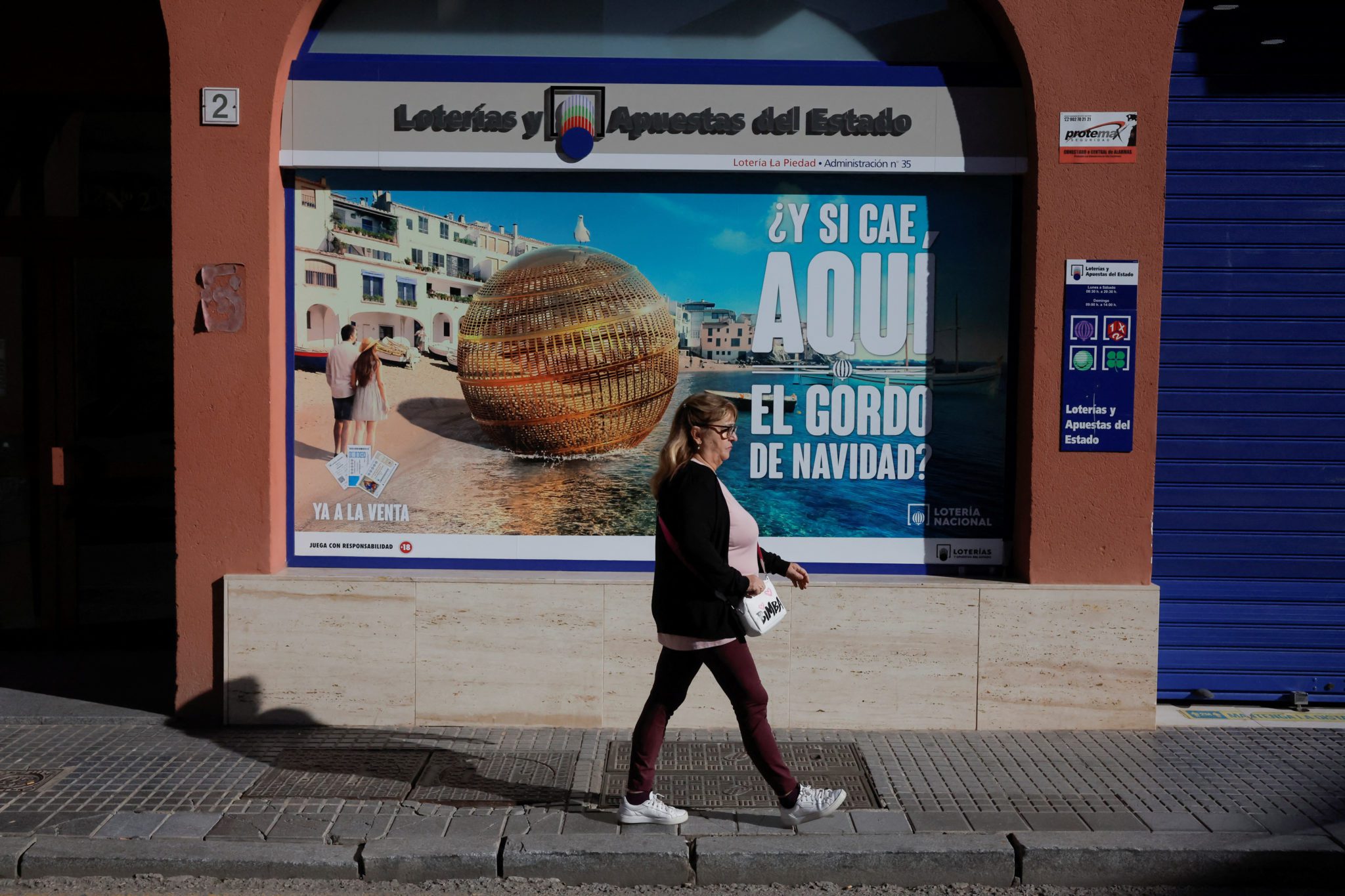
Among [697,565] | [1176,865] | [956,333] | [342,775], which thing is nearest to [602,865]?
[697,565]

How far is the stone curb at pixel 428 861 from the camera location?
468 centimetres

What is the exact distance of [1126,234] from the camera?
20.7 ft

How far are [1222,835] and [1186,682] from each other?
2.08m

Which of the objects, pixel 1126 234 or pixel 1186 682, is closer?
pixel 1126 234

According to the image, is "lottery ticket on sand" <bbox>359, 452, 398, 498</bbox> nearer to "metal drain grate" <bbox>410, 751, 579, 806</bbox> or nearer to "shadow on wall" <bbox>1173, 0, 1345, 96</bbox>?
"metal drain grate" <bbox>410, 751, 579, 806</bbox>

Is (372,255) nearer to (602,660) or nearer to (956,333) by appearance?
(602,660)

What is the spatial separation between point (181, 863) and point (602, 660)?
2.37 meters

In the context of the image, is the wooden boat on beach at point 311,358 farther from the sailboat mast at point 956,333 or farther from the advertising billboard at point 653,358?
the sailboat mast at point 956,333

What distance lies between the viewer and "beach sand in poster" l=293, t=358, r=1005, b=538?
22.0ft

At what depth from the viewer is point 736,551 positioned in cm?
486

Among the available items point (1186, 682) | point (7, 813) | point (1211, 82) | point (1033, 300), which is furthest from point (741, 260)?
point (7, 813)

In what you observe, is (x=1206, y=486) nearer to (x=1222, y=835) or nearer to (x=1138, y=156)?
(x=1138, y=156)

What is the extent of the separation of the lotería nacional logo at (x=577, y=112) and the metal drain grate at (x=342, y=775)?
3.39 meters

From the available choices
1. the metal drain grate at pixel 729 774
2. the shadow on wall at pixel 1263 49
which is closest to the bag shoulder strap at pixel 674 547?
the metal drain grate at pixel 729 774
